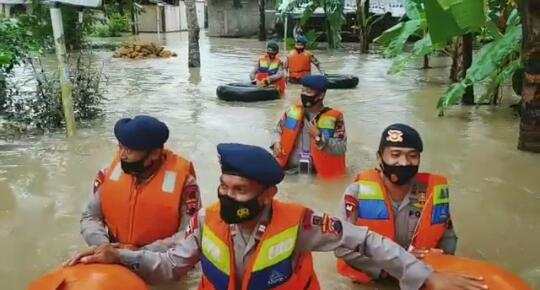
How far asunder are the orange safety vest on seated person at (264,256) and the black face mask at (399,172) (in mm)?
1001

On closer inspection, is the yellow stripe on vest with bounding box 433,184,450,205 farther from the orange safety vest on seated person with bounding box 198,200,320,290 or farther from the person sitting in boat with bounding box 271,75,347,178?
the person sitting in boat with bounding box 271,75,347,178

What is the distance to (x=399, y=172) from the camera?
13.6ft

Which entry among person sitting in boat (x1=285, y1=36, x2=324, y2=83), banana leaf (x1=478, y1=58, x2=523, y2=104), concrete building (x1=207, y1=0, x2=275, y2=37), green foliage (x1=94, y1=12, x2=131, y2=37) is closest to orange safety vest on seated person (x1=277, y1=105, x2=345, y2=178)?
banana leaf (x1=478, y1=58, x2=523, y2=104)

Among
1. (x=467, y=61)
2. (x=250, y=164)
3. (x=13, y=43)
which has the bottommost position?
(x=467, y=61)

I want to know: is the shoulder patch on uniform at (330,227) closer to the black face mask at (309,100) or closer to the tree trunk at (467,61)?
the black face mask at (309,100)

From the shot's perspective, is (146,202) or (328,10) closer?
(146,202)

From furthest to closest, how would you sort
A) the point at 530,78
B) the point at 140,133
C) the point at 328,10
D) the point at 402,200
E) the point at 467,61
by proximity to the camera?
the point at 328,10
the point at 467,61
the point at 530,78
the point at 402,200
the point at 140,133

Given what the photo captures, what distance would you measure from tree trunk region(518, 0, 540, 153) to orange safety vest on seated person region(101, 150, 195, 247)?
174 inches

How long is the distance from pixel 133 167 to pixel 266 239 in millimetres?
1246

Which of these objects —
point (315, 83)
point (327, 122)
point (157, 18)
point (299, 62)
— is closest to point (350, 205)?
point (315, 83)

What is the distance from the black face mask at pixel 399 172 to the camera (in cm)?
413

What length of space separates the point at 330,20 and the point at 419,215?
839 inches

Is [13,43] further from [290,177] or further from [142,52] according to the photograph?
[142,52]

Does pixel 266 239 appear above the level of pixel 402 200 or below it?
→ above
